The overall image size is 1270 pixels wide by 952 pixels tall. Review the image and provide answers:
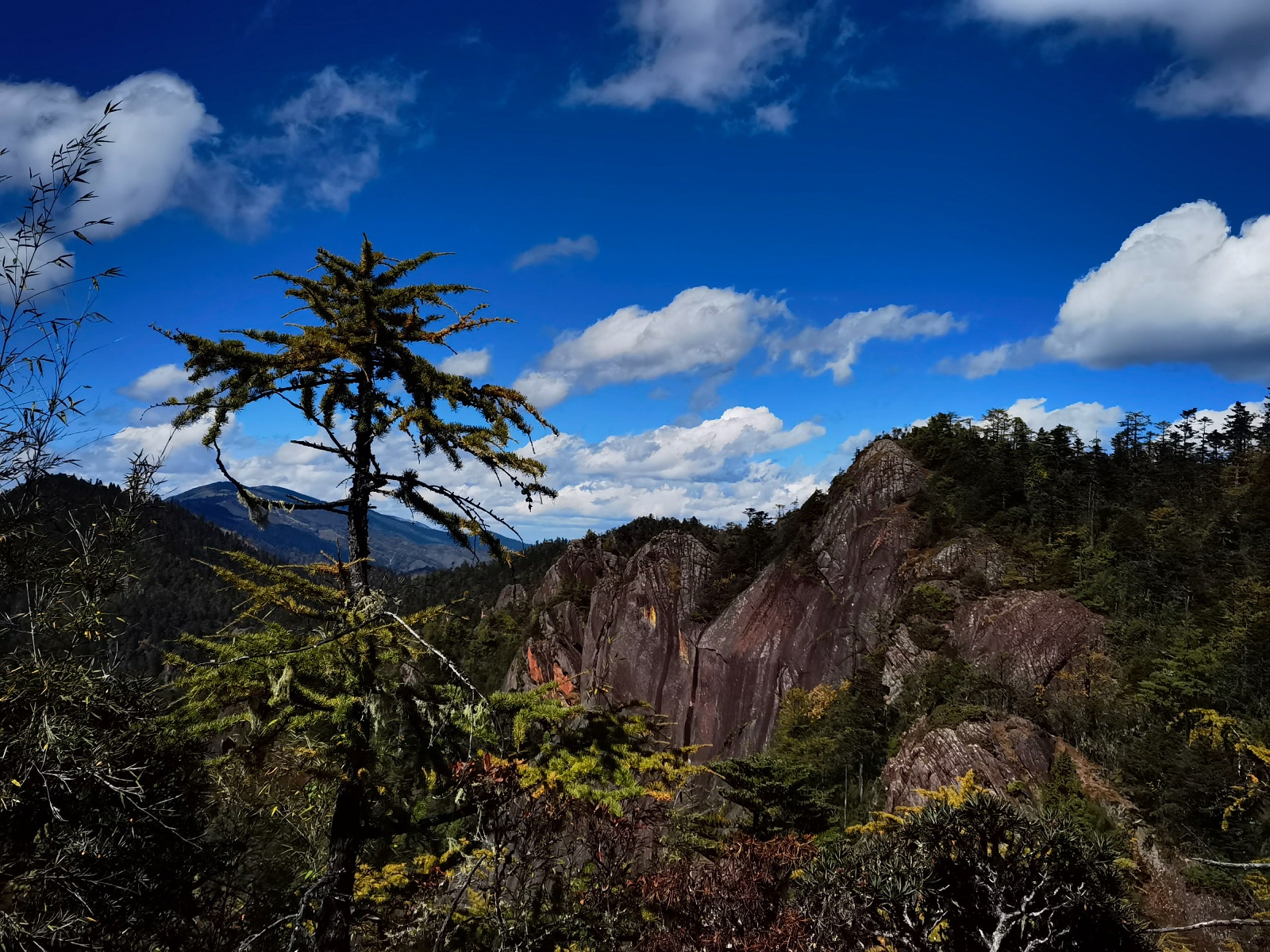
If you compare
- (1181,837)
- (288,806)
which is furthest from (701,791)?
(288,806)

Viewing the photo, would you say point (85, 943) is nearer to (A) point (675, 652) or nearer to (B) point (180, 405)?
A: (B) point (180, 405)

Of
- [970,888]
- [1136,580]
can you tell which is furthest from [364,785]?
[1136,580]

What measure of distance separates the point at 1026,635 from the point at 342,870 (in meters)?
32.3

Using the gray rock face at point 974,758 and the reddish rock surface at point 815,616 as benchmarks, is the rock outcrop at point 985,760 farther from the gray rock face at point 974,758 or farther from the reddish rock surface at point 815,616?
the reddish rock surface at point 815,616

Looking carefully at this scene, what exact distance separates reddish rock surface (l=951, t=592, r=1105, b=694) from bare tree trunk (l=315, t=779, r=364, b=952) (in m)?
29.3

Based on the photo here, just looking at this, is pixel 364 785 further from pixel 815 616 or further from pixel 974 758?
pixel 815 616

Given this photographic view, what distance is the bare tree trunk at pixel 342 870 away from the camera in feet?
22.2

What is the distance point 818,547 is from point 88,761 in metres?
44.3

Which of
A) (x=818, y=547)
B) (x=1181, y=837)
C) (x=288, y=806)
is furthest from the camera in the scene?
(x=818, y=547)

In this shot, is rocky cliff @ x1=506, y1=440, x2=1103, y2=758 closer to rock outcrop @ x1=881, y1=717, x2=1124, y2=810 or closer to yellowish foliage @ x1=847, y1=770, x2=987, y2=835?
rock outcrop @ x1=881, y1=717, x2=1124, y2=810

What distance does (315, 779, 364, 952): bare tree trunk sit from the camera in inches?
267

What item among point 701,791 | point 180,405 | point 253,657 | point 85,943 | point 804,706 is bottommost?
point 701,791

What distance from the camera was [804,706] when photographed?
40312 mm

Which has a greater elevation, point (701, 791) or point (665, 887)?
point (665, 887)
